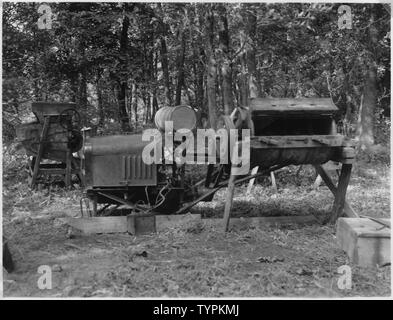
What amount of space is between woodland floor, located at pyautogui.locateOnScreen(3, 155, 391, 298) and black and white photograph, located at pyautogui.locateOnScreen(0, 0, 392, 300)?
2cm

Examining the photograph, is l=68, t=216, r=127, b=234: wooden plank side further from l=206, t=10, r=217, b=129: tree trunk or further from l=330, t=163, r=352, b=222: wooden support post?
l=206, t=10, r=217, b=129: tree trunk

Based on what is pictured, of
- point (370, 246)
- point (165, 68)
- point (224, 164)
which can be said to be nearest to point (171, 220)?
point (224, 164)

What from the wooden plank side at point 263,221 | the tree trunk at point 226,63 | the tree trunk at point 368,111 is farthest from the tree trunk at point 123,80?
the wooden plank side at point 263,221

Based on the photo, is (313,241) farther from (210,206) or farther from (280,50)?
(280,50)

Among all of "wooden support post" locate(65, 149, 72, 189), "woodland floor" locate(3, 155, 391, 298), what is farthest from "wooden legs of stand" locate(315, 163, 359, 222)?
"wooden support post" locate(65, 149, 72, 189)

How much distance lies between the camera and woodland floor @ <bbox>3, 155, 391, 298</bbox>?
4375 millimetres

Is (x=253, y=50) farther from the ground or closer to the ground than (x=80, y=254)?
farther from the ground

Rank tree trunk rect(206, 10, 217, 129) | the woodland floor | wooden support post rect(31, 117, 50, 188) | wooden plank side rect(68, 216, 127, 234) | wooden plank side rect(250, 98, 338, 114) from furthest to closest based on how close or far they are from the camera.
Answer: tree trunk rect(206, 10, 217, 129), wooden support post rect(31, 117, 50, 188), wooden plank side rect(68, 216, 127, 234), wooden plank side rect(250, 98, 338, 114), the woodland floor

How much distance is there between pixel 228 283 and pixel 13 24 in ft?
28.8

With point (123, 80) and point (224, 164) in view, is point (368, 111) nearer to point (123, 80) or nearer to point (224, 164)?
point (123, 80)

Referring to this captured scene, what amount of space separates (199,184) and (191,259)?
83.8 inches

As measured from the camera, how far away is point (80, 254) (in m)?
→ 5.51

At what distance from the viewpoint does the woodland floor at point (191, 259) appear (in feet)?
14.4

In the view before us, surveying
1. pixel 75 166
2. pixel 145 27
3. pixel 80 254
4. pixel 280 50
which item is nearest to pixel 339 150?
pixel 80 254
